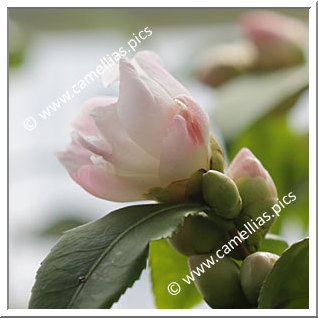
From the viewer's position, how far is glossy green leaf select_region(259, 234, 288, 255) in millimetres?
733

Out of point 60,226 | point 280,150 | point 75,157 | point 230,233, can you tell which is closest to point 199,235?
point 230,233

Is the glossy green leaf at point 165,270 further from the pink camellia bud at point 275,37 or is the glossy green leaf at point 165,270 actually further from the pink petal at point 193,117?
the pink camellia bud at point 275,37

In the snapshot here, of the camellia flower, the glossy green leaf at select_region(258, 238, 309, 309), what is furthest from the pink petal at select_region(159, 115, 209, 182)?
the glossy green leaf at select_region(258, 238, 309, 309)

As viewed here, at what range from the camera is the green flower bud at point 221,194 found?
62cm

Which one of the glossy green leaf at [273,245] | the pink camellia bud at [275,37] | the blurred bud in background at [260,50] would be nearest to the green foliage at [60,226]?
the blurred bud in background at [260,50]

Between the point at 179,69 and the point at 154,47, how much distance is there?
18 cm

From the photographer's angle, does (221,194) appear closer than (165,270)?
Yes

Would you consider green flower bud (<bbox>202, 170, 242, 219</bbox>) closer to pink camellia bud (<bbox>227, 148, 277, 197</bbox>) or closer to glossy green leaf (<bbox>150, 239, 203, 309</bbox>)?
pink camellia bud (<bbox>227, 148, 277, 197</bbox>)

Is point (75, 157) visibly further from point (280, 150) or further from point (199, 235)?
point (280, 150)

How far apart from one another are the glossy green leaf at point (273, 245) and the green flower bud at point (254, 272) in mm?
102

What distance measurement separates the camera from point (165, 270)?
80cm

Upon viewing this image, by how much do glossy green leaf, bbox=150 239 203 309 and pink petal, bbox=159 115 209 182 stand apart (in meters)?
0.18

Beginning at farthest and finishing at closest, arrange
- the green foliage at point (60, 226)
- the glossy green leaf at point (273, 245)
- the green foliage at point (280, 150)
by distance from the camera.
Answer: the green foliage at point (60, 226), the green foliage at point (280, 150), the glossy green leaf at point (273, 245)

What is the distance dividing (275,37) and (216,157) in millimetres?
888
